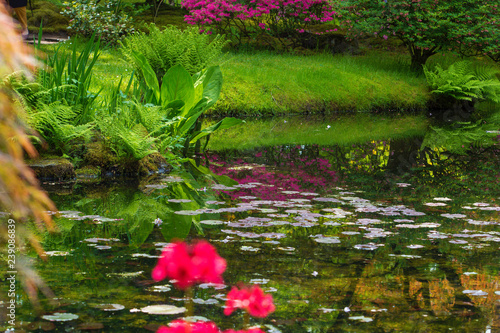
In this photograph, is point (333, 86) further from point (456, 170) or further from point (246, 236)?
point (246, 236)

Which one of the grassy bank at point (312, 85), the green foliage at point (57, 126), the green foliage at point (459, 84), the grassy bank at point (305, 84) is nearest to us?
the green foliage at point (57, 126)

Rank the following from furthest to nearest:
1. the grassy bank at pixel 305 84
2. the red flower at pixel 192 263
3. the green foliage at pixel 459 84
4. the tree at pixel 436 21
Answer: the tree at pixel 436 21
the green foliage at pixel 459 84
the grassy bank at pixel 305 84
the red flower at pixel 192 263

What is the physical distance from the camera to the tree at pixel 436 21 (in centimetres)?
1603

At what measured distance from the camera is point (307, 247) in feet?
12.6

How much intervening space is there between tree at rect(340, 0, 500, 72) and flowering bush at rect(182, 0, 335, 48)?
40.4 inches

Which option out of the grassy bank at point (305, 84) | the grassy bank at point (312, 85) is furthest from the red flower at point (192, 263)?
the grassy bank at point (312, 85)

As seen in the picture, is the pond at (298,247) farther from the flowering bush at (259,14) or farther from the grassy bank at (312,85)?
the flowering bush at (259,14)

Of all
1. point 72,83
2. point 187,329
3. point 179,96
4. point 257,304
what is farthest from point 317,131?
point 187,329

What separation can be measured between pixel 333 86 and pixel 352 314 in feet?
39.4

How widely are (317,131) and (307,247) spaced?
709 cm

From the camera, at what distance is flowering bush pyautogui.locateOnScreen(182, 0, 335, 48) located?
16.2 metres

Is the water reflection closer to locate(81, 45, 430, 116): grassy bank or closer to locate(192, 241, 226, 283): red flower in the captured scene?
locate(192, 241, 226, 283): red flower

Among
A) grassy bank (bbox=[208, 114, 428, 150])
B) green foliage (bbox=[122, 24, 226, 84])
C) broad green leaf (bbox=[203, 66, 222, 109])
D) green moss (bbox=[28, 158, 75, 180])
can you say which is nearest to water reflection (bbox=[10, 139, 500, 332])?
green moss (bbox=[28, 158, 75, 180])

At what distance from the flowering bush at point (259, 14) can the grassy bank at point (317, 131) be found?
190 inches
